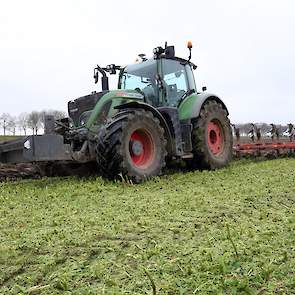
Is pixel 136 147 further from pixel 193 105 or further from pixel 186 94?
pixel 186 94

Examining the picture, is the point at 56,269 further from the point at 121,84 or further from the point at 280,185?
the point at 121,84

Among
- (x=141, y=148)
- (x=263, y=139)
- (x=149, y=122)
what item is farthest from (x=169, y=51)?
(x=263, y=139)

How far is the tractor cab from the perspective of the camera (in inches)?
311

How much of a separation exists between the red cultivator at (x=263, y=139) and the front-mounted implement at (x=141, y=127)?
1.69 m

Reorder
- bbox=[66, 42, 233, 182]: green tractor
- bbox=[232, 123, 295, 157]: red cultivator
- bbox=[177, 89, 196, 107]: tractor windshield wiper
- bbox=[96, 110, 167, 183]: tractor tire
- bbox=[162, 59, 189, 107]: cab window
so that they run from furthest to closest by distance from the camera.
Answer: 1. bbox=[232, 123, 295, 157]: red cultivator
2. bbox=[177, 89, 196, 107]: tractor windshield wiper
3. bbox=[162, 59, 189, 107]: cab window
4. bbox=[66, 42, 233, 182]: green tractor
5. bbox=[96, 110, 167, 183]: tractor tire

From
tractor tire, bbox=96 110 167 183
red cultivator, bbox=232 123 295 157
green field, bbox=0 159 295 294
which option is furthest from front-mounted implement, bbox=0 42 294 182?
red cultivator, bbox=232 123 295 157

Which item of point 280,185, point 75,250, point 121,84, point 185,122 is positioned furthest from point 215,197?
point 121,84

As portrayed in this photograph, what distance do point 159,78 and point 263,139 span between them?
14.8 ft

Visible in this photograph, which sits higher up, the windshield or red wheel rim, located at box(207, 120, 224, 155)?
the windshield

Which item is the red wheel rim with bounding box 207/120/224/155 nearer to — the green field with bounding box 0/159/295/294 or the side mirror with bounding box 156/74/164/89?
the side mirror with bounding box 156/74/164/89

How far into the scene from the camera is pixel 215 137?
29.0 ft

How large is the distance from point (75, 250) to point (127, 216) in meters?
0.96

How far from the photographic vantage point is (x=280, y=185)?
5.42 metres

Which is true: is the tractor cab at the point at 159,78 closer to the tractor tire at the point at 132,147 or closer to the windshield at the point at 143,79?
the windshield at the point at 143,79
